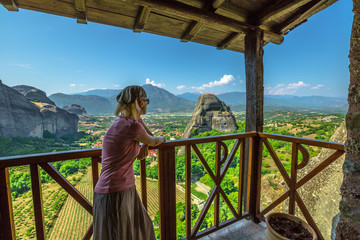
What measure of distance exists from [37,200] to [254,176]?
7.71 ft

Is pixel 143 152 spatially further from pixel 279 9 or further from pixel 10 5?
pixel 279 9

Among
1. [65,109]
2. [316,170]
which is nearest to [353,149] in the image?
[316,170]

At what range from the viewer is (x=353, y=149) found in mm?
841

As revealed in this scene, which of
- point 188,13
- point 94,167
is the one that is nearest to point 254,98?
point 188,13

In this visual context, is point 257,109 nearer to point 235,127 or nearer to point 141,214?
point 141,214

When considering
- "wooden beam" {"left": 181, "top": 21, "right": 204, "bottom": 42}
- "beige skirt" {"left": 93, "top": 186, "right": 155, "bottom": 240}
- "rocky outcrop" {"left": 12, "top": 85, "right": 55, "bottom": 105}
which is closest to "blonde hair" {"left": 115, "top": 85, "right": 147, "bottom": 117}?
"beige skirt" {"left": 93, "top": 186, "right": 155, "bottom": 240}

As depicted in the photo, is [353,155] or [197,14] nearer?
[353,155]

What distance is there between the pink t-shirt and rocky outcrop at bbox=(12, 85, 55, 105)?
40.3 m

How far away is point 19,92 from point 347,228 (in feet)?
133

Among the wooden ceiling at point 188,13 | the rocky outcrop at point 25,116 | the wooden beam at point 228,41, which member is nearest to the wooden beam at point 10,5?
the wooden ceiling at point 188,13

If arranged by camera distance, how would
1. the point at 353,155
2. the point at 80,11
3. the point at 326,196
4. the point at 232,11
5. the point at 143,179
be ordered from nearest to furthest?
the point at 353,155, the point at 143,179, the point at 80,11, the point at 232,11, the point at 326,196

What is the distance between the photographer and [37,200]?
1204mm

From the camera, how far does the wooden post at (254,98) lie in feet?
6.98

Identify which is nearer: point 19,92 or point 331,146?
point 331,146
